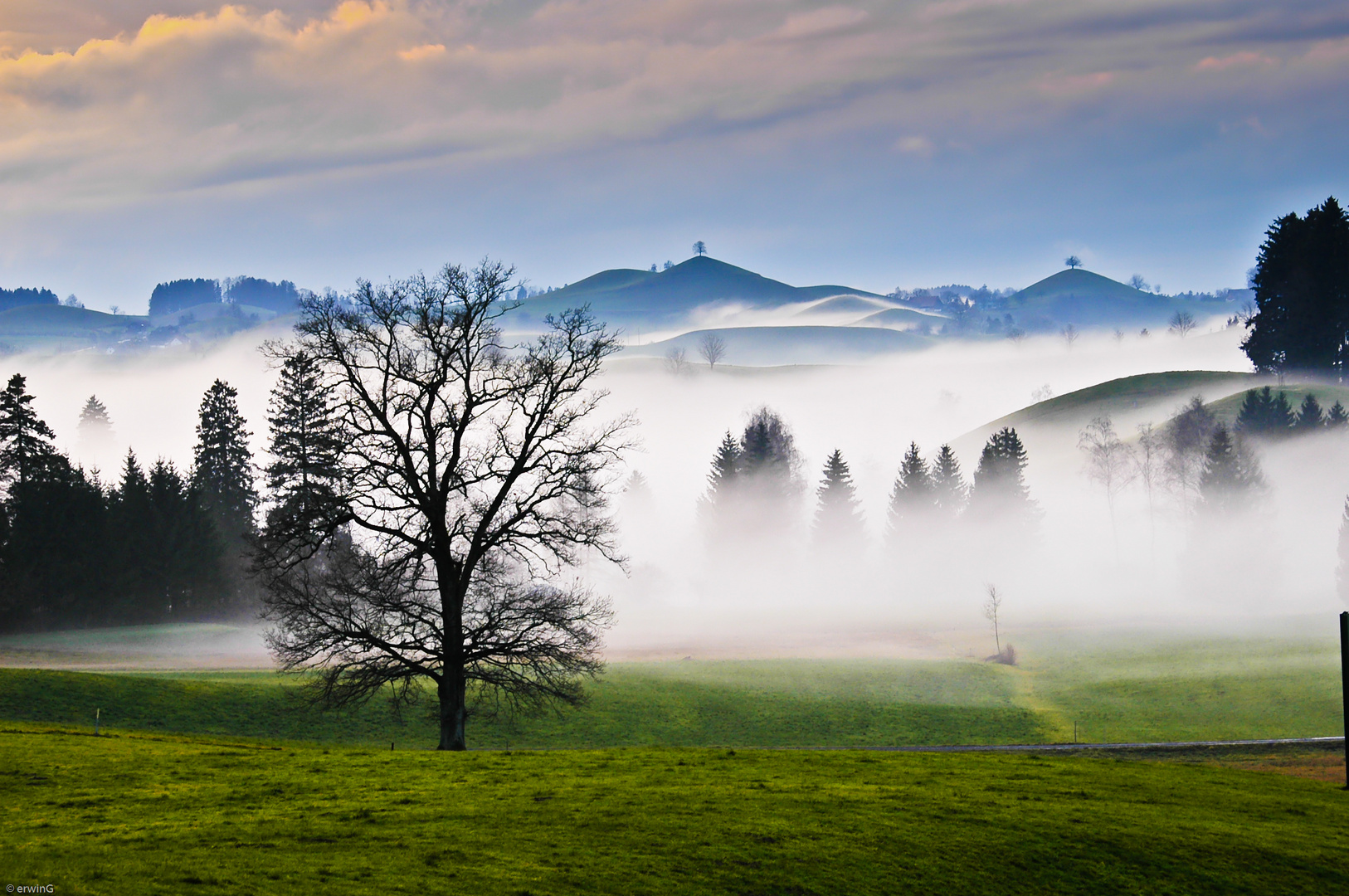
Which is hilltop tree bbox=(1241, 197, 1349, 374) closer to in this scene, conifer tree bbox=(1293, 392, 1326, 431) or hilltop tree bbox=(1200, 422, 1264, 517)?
conifer tree bbox=(1293, 392, 1326, 431)

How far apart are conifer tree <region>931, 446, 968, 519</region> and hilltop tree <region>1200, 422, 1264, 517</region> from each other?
3090 centimetres

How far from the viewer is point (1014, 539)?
12144cm

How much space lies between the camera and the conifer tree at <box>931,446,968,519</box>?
125812mm

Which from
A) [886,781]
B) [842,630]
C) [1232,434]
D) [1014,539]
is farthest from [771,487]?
[886,781]

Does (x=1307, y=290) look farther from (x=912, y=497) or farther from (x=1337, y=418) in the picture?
(x=912, y=497)

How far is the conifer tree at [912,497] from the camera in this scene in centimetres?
12550

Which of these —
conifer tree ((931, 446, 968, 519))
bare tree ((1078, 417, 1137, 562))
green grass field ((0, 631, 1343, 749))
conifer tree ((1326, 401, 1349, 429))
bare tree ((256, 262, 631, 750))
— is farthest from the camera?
bare tree ((1078, 417, 1137, 562))

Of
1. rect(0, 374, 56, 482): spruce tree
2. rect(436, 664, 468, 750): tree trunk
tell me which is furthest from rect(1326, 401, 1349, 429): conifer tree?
rect(0, 374, 56, 482): spruce tree

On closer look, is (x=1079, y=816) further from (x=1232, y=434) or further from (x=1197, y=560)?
(x=1232, y=434)

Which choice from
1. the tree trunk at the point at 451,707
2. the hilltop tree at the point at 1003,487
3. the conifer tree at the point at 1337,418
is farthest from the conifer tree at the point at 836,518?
the tree trunk at the point at 451,707

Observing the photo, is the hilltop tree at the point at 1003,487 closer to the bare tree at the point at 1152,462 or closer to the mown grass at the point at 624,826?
the bare tree at the point at 1152,462

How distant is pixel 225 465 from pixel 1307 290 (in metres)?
140

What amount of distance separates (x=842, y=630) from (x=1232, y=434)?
226 feet

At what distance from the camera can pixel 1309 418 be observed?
12025 centimetres
